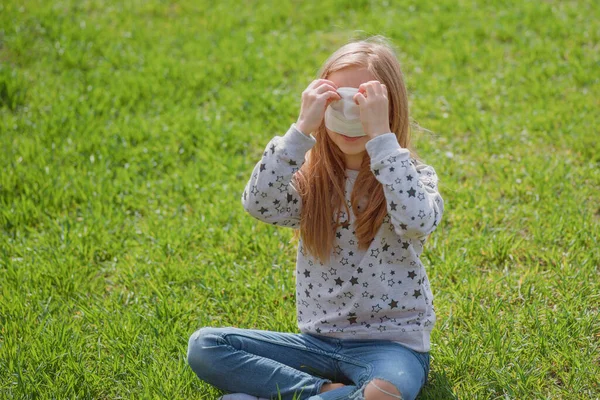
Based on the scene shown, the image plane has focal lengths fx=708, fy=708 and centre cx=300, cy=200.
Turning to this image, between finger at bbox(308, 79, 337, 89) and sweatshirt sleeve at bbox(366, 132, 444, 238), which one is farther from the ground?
finger at bbox(308, 79, 337, 89)

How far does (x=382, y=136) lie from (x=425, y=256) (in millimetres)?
1196

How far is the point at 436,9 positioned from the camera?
571 cm

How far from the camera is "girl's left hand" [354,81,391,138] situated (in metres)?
2.13

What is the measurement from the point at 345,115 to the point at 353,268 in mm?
520

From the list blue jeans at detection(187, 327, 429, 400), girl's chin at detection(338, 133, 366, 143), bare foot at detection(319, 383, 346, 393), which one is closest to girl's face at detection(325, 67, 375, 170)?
girl's chin at detection(338, 133, 366, 143)

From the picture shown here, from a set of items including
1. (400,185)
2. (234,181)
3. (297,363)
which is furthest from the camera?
(234,181)

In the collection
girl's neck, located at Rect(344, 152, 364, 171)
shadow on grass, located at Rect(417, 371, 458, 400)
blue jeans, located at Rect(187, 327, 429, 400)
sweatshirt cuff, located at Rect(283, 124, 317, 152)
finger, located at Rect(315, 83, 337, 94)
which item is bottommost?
shadow on grass, located at Rect(417, 371, 458, 400)

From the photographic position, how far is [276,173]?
2184 millimetres

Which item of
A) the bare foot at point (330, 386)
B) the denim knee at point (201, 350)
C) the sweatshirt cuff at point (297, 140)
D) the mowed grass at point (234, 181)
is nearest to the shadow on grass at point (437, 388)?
the mowed grass at point (234, 181)

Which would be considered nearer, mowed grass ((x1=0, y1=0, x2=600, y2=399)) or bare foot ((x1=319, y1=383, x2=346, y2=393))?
bare foot ((x1=319, y1=383, x2=346, y2=393))

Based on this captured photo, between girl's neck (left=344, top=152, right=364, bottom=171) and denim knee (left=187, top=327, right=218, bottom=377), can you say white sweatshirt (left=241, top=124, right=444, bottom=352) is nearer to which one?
girl's neck (left=344, top=152, right=364, bottom=171)

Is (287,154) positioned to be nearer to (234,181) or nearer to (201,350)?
(201,350)

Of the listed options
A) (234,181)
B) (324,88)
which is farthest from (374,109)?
(234,181)

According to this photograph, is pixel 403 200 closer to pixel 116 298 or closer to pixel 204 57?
pixel 116 298
